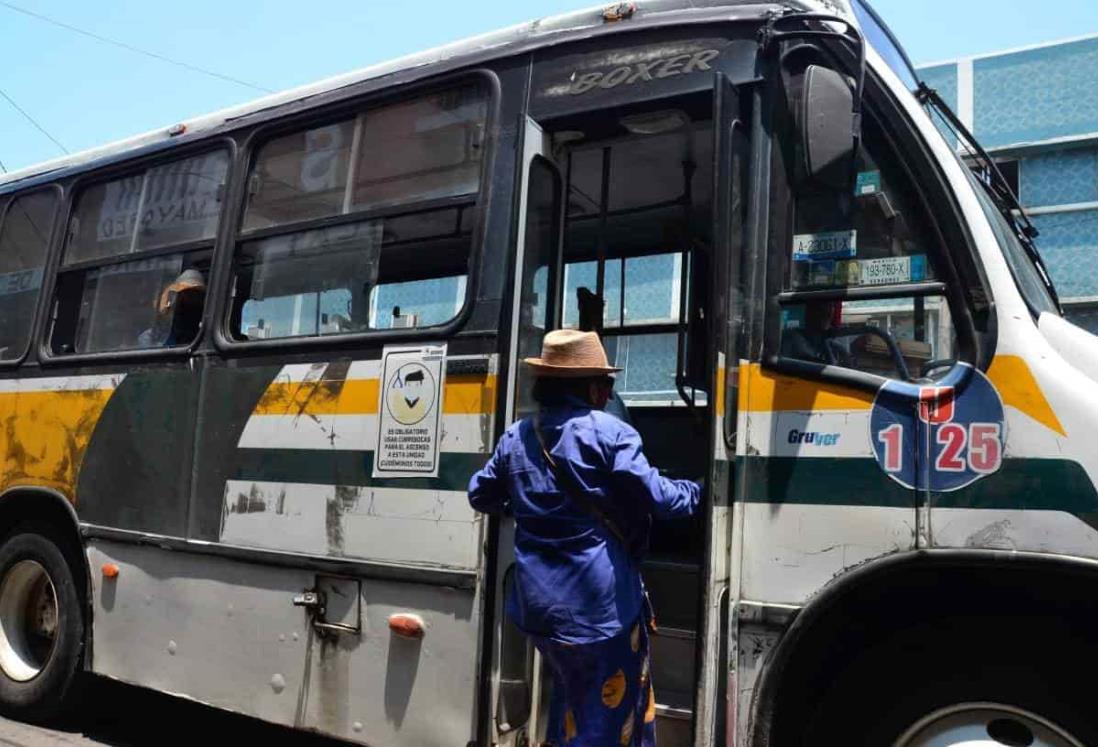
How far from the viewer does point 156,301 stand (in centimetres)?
473

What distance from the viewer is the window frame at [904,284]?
105 inches

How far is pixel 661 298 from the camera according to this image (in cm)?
535

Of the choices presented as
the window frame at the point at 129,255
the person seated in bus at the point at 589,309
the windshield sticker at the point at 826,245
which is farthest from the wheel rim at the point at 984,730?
the window frame at the point at 129,255

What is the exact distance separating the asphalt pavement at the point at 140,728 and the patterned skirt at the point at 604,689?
2.38 m

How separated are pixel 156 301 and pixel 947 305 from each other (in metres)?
3.69

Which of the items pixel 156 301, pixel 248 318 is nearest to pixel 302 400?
pixel 248 318

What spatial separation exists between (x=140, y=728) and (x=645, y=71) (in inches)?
168

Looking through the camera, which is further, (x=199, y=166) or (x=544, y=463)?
(x=199, y=166)

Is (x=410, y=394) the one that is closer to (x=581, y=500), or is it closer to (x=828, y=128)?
(x=581, y=500)

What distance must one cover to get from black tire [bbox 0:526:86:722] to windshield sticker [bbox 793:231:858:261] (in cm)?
390

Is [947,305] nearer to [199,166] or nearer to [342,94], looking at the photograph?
[342,94]

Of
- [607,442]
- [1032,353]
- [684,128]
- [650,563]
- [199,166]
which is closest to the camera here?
[1032,353]

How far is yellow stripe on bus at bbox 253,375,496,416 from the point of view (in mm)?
3457

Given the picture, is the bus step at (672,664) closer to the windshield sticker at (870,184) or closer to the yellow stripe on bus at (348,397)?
the yellow stripe on bus at (348,397)
